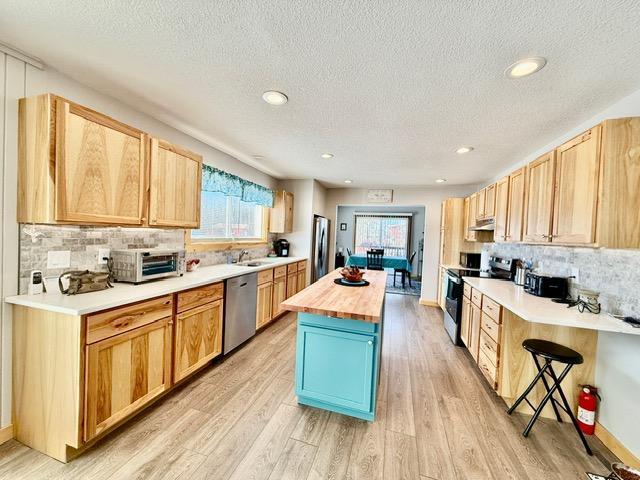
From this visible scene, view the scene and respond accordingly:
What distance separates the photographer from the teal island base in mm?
1886

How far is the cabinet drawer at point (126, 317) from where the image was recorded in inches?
60.3

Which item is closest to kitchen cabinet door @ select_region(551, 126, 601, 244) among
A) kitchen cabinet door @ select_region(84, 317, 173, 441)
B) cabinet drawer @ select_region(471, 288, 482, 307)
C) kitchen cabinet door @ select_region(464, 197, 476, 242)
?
cabinet drawer @ select_region(471, 288, 482, 307)

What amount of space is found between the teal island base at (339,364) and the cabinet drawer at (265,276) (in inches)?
60.2

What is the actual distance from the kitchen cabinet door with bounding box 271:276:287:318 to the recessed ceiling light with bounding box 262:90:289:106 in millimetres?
2464

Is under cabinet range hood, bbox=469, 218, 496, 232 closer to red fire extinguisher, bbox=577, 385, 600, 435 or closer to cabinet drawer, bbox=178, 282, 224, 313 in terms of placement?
red fire extinguisher, bbox=577, 385, 600, 435

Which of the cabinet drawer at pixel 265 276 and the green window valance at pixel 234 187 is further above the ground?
the green window valance at pixel 234 187

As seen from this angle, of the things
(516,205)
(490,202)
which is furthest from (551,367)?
(490,202)

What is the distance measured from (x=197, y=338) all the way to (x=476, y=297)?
2.86 m

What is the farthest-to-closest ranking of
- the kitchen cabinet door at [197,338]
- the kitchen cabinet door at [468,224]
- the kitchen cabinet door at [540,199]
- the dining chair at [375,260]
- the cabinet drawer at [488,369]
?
the dining chair at [375,260]
the kitchen cabinet door at [468,224]
the cabinet drawer at [488,369]
the kitchen cabinet door at [197,338]
the kitchen cabinet door at [540,199]

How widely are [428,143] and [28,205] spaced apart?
330cm

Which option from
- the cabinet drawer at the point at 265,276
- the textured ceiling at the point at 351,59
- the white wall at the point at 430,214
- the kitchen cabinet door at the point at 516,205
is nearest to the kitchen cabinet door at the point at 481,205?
the kitchen cabinet door at the point at 516,205

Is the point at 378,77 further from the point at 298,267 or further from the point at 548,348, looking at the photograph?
the point at 298,267

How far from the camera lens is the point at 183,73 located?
1713 mm

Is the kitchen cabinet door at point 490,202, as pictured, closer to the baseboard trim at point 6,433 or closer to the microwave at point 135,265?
the microwave at point 135,265
